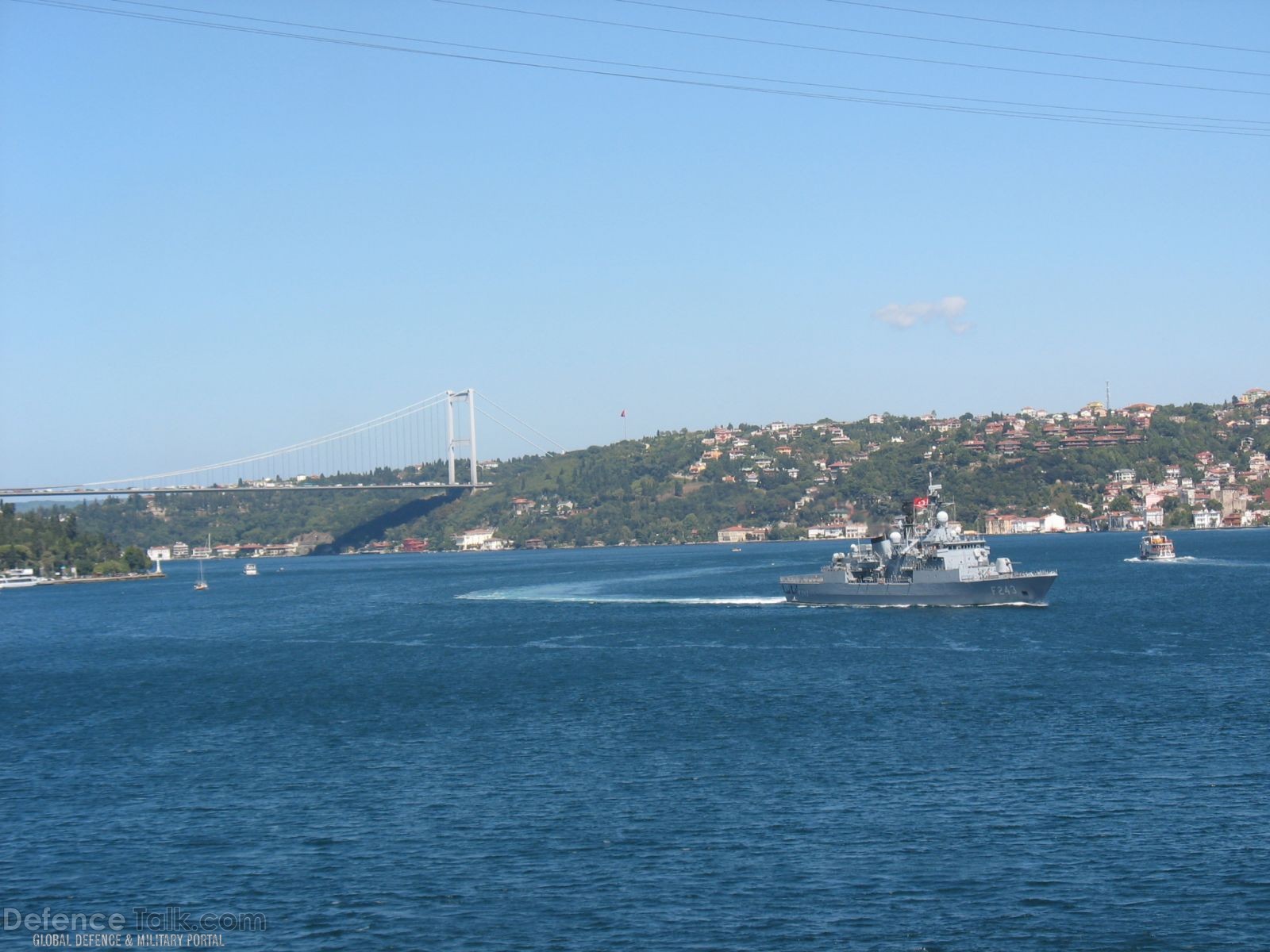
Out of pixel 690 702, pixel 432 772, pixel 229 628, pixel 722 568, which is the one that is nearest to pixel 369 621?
pixel 229 628

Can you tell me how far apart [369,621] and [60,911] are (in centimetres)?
4853

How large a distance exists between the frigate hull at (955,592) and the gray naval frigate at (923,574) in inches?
1.4

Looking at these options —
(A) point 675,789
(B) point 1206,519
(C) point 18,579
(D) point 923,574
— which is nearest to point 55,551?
(C) point 18,579

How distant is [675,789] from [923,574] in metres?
38.3

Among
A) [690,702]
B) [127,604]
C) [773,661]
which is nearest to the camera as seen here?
[690,702]

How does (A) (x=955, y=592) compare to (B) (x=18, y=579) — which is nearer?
(A) (x=955, y=592)

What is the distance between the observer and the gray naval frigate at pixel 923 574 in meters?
59.5

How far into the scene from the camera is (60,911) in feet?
62.8

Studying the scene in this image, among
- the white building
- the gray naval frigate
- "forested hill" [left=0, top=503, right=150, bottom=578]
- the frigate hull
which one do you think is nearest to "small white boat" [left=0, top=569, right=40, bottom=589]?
"forested hill" [left=0, top=503, right=150, bottom=578]

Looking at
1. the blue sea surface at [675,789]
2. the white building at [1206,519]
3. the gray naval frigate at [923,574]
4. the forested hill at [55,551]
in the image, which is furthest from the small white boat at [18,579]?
the white building at [1206,519]

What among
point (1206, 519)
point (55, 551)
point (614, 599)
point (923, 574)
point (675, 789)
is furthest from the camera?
point (1206, 519)

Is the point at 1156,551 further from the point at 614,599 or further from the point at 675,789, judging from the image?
the point at 675,789

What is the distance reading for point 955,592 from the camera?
196 ft

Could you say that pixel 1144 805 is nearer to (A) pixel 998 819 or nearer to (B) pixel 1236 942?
(A) pixel 998 819
